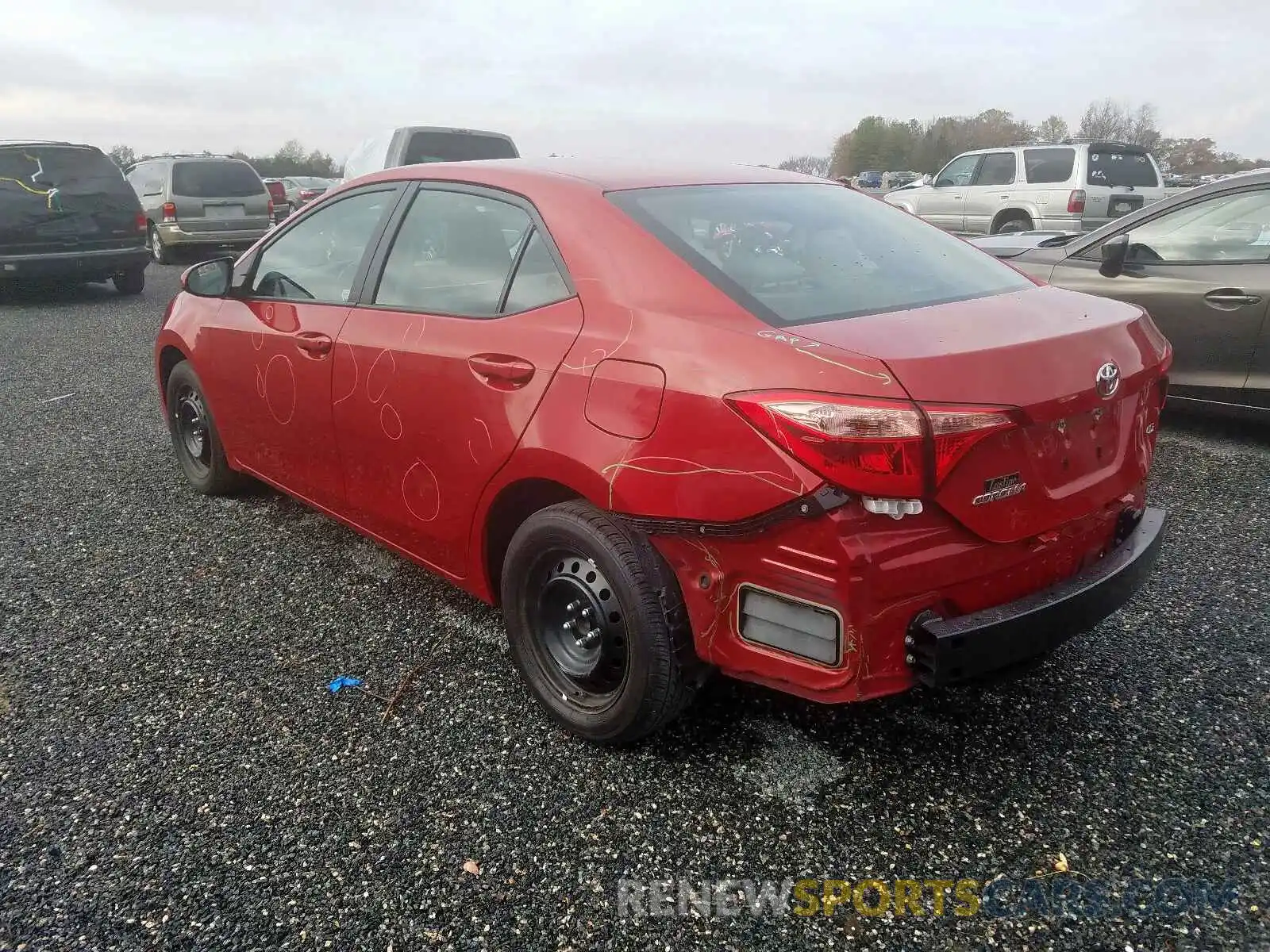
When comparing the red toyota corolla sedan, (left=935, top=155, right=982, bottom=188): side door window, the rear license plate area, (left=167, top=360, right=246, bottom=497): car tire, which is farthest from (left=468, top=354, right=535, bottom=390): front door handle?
(left=935, top=155, right=982, bottom=188): side door window

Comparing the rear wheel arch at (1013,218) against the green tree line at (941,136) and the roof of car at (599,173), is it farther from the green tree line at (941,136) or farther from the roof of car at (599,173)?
the green tree line at (941,136)

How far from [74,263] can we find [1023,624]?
11.9 meters

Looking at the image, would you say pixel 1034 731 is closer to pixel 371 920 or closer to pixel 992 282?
pixel 992 282

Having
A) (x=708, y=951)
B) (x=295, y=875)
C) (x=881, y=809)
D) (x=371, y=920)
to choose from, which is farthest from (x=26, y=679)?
(x=881, y=809)

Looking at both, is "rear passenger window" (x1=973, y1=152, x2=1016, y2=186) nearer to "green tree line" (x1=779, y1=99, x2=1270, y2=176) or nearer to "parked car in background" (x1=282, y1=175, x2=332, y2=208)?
"parked car in background" (x1=282, y1=175, x2=332, y2=208)

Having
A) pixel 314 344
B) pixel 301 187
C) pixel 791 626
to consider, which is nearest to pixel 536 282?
pixel 314 344

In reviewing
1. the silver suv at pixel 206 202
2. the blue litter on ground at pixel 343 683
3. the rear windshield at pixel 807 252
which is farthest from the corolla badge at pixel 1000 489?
the silver suv at pixel 206 202

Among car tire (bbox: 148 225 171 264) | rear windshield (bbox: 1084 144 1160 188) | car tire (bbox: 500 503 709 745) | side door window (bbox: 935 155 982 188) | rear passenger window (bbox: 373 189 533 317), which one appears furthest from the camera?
car tire (bbox: 148 225 171 264)

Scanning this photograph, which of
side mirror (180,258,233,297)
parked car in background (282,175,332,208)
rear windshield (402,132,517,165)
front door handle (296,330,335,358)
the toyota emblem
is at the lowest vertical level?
front door handle (296,330,335,358)

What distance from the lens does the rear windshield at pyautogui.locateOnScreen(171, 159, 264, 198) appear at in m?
14.5

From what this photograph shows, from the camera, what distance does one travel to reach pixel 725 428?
6.82 feet

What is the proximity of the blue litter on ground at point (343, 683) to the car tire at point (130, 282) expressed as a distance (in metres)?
10.8

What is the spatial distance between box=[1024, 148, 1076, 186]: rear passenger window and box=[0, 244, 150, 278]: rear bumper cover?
11887 mm

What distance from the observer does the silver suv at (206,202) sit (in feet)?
47.7
